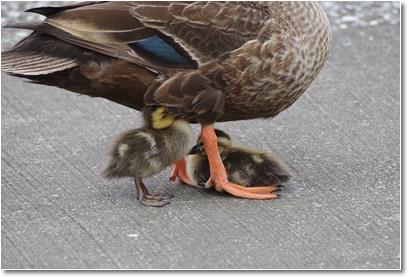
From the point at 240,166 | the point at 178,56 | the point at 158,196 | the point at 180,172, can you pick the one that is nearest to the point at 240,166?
the point at 240,166

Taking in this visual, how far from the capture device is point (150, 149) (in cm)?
483

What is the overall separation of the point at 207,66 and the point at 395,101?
1.69 metres

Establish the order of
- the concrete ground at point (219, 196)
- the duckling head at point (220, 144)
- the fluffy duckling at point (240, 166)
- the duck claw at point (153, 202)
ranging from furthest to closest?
the duckling head at point (220, 144) < the fluffy duckling at point (240, 166) < the duck claw at point (153, 202) < the concrete ground at point (219, 196)

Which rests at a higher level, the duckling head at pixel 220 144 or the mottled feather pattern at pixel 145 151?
the mottled feather pattern at pixel 145 151

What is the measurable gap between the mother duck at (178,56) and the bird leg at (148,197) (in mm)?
254

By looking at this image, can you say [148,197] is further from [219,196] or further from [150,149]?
[219,196]

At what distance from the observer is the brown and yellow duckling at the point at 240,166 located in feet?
16.3

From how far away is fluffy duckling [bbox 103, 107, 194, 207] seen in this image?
15.8 feet

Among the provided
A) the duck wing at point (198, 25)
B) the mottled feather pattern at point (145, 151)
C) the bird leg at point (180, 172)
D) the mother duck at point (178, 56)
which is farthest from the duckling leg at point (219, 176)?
the duck wing at point (198, 25)

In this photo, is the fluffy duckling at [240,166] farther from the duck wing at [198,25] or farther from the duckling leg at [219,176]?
the duck wing at [198,25]

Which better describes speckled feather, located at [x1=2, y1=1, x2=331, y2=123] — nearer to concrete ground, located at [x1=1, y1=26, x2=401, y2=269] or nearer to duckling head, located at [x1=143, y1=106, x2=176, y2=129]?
duckling head, located at [x1=143, y1=106, x2=176, y2=129]

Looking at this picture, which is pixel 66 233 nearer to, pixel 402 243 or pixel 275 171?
pixel 275 171

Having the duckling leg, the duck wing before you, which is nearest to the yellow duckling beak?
the duckling leg

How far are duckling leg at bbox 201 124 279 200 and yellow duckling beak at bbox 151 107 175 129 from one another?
0.55ft
